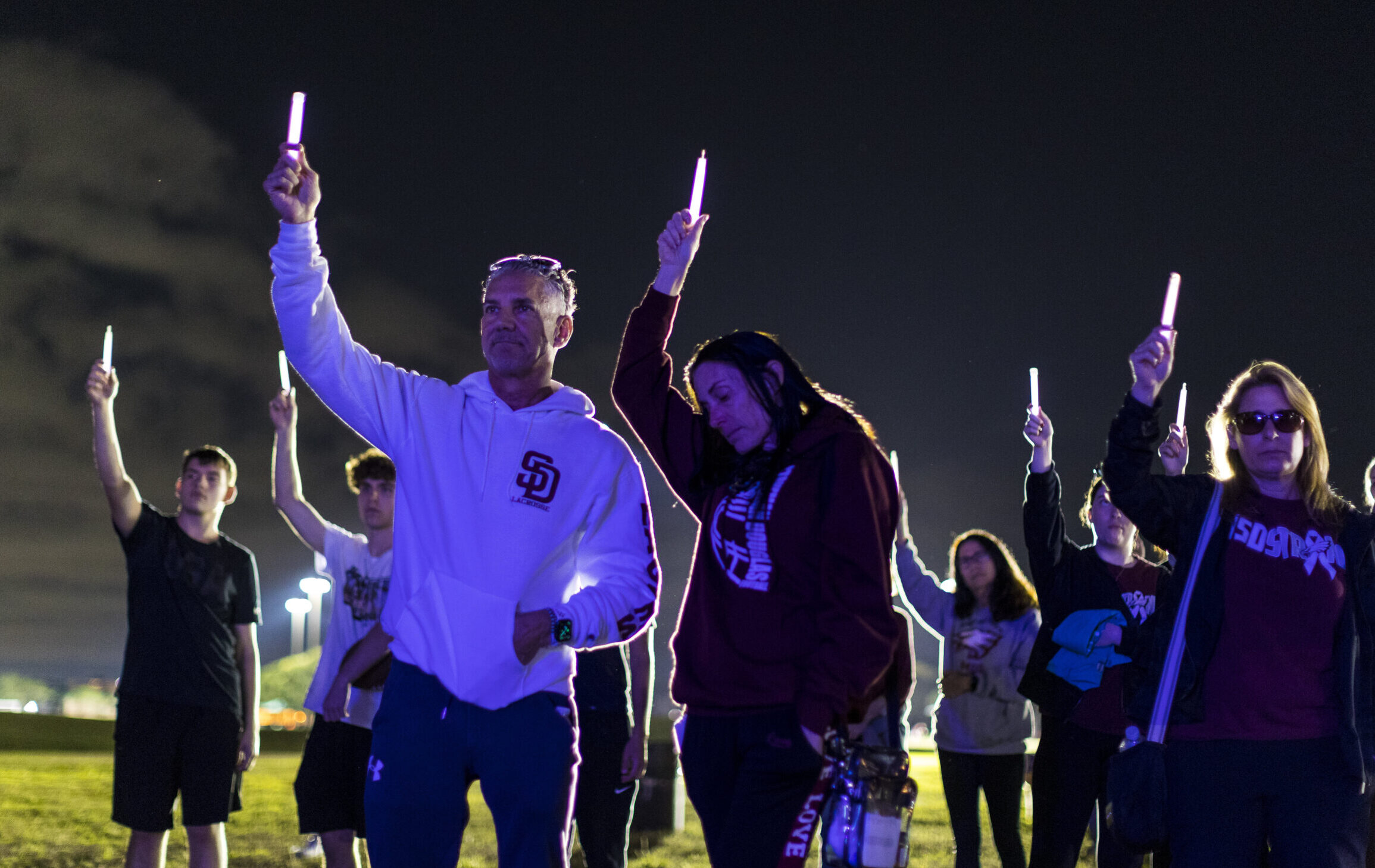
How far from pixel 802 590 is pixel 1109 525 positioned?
343 cm

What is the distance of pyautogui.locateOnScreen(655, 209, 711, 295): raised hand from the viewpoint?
356 cm

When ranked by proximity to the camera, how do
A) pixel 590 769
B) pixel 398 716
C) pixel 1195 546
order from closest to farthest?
1. pixel 398 716
2. pixel 1195 546
3. pixel 590 769

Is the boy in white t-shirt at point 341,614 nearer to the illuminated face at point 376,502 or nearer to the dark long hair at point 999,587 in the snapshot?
the illuminated face at point 376,502

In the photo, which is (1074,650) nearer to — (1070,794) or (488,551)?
(1070,794)

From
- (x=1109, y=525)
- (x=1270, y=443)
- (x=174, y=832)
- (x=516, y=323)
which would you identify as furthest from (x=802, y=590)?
(x=174, y=832)

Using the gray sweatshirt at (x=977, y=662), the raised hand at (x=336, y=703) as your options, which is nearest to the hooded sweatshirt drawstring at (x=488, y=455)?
the raised hand at (x=336, y=703)

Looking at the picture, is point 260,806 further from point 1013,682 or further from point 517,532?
point 517,532

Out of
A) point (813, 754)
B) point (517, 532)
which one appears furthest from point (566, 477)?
point (813, 754)

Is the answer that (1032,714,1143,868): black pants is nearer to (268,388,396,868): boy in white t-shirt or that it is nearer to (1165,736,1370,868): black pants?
(1165,736,1370,868): black pants

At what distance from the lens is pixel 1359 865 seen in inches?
137

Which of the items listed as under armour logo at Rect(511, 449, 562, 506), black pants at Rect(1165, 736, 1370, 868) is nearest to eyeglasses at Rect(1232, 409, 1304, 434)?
black pants at Rect(1165, 736, 1370, 868)

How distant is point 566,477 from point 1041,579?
10.9ft

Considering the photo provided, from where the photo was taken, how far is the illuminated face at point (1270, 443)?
12.3 feet

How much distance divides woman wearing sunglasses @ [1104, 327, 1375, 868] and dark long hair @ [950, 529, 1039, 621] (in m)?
3.27
